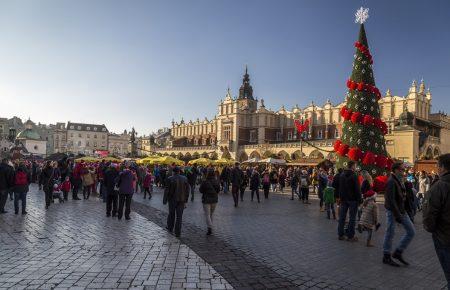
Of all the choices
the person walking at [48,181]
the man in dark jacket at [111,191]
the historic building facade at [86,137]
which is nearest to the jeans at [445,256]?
the man in dark jacket at [111,191]

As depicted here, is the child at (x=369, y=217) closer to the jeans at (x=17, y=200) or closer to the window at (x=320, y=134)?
the jeans at (x=17, y=200)

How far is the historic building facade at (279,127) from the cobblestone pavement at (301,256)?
3198 centimetres

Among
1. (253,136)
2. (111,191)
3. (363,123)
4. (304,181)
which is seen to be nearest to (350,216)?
(111,191)

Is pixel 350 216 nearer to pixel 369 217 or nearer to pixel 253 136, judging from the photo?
pixel 369 217

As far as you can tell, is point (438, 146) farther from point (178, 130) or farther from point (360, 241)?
point (178, 130)

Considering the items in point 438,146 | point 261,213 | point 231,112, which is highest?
point 231,112

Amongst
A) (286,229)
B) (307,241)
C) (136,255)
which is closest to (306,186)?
(286,229)

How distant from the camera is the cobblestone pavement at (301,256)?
18.7 feet

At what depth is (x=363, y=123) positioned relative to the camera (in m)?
22.0

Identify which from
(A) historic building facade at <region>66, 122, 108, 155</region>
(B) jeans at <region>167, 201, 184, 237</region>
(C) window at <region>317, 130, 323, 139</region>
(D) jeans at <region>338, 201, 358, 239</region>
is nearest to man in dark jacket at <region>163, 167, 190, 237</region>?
(B) jeans at <region>167, 201, 184, 237</region>

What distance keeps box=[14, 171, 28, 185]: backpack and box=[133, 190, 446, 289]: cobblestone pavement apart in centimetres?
459

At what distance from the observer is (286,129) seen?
7081 cm

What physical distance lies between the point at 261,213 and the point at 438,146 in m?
38.8

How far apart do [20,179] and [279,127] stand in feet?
206
